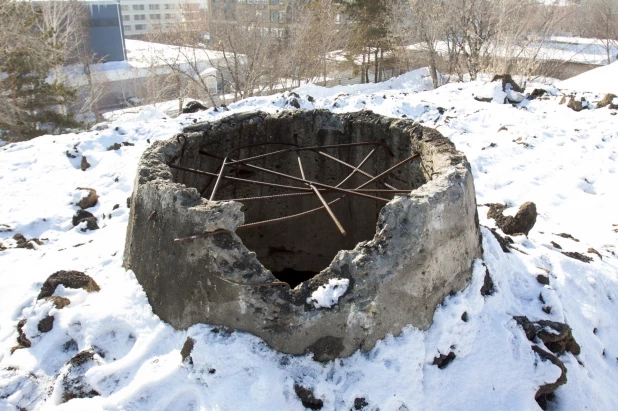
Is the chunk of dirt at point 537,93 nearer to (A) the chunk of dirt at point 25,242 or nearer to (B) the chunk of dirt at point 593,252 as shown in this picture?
(B) the chunk of dirt at point 593,252

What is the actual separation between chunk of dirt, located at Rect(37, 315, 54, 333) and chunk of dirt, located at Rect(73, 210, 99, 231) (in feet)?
8.87

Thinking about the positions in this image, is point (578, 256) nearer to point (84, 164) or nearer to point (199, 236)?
point (199, 236)

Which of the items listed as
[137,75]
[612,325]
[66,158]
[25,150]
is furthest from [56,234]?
[137,75]

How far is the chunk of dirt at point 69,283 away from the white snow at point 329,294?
1.91m

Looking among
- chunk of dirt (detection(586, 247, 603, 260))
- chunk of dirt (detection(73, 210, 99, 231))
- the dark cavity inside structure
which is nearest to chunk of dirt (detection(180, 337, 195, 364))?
the dark cavity inside structure

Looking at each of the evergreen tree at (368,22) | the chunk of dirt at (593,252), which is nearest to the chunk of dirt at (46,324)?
the chunk of dirt at (593,252)

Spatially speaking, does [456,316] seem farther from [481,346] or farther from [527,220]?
[527,220]

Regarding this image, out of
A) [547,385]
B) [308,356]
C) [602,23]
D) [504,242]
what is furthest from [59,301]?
[602,23]

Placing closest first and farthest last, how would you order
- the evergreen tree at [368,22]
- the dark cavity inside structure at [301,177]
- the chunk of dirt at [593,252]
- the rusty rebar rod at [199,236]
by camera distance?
the rusty rebar rod at [199,236]
the dark cavity inside structure at [301,177]
the chunk of dirt at [593,252]
the evergreen tree at [368,22]

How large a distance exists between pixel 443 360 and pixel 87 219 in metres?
4.82

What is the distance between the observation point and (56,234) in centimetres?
602

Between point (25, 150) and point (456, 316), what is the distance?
800 cm

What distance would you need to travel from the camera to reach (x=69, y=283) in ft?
12.4

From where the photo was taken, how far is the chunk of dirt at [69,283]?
12.4 feet
